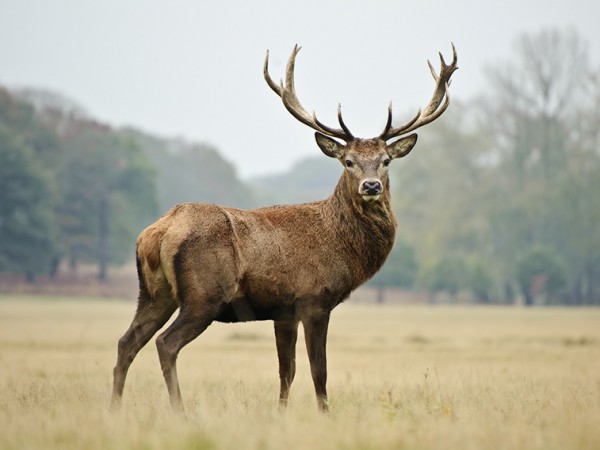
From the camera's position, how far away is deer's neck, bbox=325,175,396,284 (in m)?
9.84

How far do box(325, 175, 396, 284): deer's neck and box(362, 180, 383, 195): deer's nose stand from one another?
0.36 m

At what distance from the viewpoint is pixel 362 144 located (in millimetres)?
10070

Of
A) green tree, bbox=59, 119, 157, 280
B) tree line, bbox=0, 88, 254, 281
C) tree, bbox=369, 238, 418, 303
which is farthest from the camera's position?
tree, bbox=369, 238, 418, 303

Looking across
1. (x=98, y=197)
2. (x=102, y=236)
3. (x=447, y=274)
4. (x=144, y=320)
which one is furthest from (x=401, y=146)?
(x=102, y=236)

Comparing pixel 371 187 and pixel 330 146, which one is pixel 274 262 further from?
pixel 330 146

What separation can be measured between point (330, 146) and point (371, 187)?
0.95 m

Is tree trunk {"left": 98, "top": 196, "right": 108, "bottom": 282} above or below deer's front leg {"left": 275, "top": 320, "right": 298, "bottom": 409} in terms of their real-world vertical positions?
below

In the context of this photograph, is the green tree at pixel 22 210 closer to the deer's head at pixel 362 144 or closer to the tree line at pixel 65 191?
the tree line at pixel 65 191

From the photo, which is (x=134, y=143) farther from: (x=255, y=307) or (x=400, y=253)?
(x=255, y=307)

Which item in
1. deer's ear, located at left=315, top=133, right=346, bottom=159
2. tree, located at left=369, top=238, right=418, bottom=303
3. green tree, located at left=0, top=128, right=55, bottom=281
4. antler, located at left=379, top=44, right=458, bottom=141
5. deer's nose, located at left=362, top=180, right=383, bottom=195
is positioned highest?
antler, located at left=379, top=44, right=458, bottom=141

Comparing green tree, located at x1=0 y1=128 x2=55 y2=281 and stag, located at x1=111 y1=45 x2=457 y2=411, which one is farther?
green tree, located at x1=0 y1=128 x2=55 y2=281

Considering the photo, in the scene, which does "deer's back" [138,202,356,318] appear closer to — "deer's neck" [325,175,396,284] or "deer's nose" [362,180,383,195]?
"deer's neck" [325,175,396,284]

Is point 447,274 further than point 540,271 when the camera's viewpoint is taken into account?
Yes

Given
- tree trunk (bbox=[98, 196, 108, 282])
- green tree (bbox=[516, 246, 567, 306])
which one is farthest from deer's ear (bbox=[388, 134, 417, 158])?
tree trunk (bbox=[98, 196, 108, 282])
